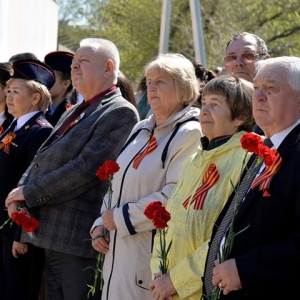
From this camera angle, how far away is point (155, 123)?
5020 millimetres

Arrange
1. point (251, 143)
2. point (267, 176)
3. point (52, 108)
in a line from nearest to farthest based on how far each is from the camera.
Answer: point (251, 143) → point (267, 176) → point (52, 108)

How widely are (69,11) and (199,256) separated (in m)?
47.8

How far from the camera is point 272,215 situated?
3.42m

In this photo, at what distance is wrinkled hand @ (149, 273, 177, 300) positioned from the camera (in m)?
3.92

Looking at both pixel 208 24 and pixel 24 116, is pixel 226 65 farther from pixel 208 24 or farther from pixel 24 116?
pixel 208 24

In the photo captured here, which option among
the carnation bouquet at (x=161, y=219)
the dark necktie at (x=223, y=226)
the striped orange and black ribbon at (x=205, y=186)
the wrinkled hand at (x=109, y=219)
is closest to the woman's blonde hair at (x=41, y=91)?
the wrinkled hand at (x=109, y=219)

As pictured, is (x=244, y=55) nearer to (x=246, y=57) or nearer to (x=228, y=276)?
(x=246, y=57)

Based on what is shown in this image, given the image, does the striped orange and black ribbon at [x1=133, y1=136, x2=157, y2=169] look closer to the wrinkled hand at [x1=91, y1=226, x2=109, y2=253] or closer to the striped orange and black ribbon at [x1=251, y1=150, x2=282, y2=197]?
the wrinkled hand at [x1=91, y1=226, x2=109, y2=253]

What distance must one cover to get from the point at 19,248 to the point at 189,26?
2365 cm

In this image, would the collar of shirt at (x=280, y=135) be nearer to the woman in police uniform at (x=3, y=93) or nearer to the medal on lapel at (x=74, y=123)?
the medal on lapel at (x=74, y=123)

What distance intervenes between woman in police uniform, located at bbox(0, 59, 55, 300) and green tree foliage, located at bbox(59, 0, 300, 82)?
776 inches

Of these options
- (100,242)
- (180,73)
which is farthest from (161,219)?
(180,73)

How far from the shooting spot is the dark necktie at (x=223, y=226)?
3705 mm

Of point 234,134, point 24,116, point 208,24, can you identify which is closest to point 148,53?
point 208,24
